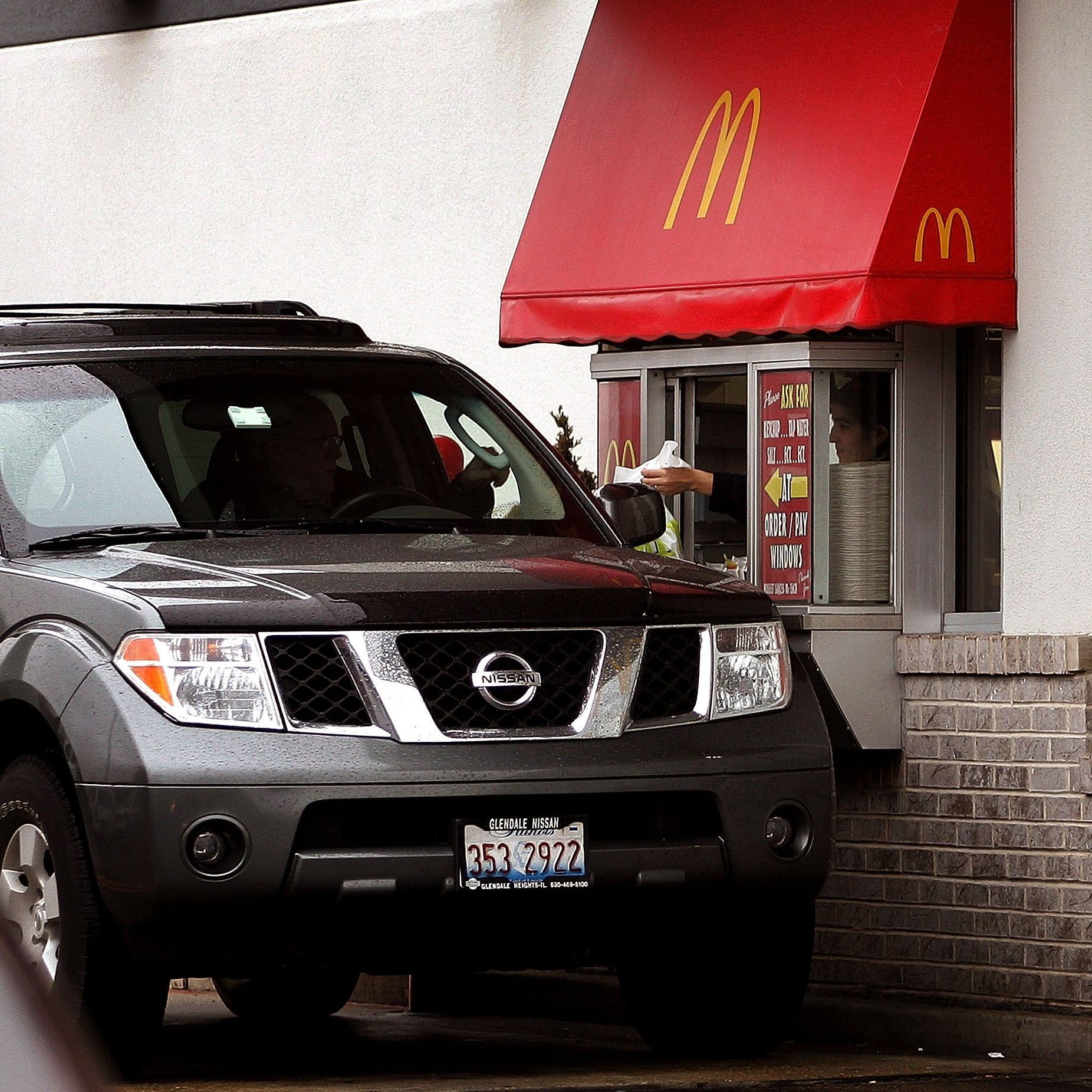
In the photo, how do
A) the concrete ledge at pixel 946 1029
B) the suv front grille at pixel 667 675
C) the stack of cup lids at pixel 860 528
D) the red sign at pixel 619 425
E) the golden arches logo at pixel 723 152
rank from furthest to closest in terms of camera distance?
the red sign at pixel 619 425 → the golden arches logo at pixel 723 152 → the stack of cup lids at pixel 860 528 → the concrete ledge at pixel 946 1029 → the suv front grille at pixel 667 675

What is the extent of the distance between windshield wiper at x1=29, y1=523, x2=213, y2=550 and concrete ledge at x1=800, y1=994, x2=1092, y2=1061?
2858 mm

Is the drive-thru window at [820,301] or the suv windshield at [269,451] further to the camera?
the drive-thru window at [820,301]

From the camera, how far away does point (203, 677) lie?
4926 millimetres

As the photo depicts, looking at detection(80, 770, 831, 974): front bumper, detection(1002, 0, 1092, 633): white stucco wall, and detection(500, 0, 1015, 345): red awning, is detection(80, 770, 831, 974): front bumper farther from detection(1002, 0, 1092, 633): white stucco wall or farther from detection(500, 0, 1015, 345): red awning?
detection(500, 0, 1015, 345): red awning

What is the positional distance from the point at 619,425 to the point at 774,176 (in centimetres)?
125

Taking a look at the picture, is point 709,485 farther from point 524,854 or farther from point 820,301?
point 524,854

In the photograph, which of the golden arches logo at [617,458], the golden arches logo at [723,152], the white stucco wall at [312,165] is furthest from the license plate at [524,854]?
the white stucco wall at [312,165]

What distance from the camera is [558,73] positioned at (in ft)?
34.3

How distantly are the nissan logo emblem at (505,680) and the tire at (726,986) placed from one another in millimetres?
756

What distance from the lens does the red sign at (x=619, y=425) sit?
8.75m

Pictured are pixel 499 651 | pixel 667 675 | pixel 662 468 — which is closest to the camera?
pixel 499 651

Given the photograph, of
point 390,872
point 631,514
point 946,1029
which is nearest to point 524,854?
point 390,872

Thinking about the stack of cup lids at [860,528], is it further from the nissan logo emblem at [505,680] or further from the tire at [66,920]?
the tire at [66,920]

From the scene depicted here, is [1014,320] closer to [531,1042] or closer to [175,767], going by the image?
[531,1042]
